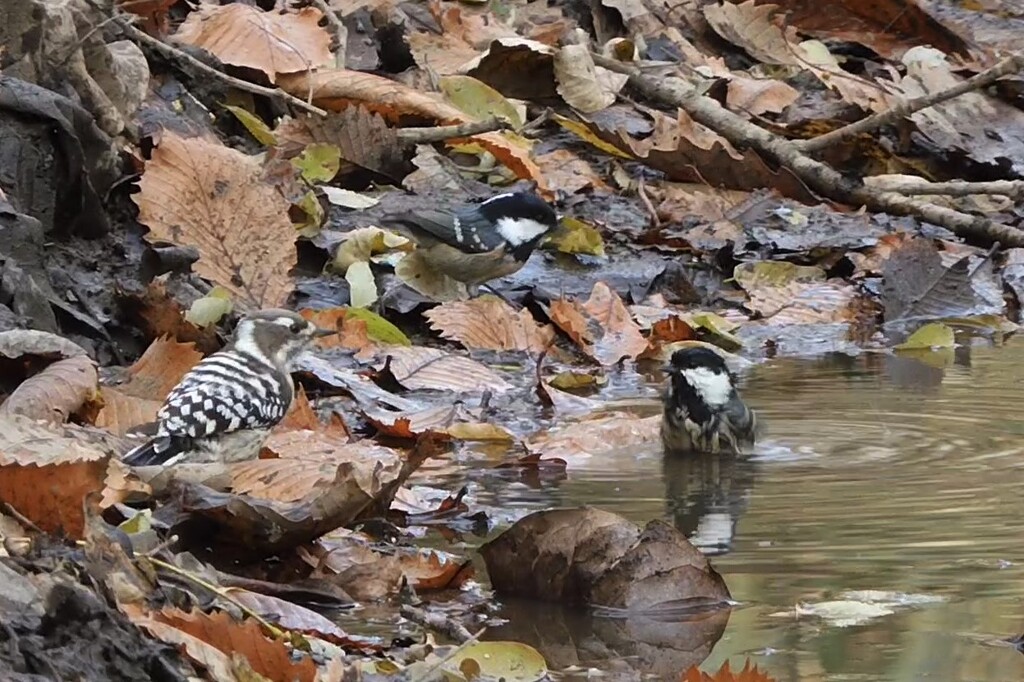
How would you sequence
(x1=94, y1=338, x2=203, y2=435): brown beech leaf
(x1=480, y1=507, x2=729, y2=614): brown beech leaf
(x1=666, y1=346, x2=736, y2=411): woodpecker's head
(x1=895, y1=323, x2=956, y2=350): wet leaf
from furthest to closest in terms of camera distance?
(x1=895, y1=323, x2=956, y2=350): wet leaf
(x1=666, y1=346, x2=736, y2=411): woodpecker's head
(x1=94, y1=338, x2=203, y2=435): brown beech leaf
(x1=480, y1=507, x2=729, y2=614): brown beech leaf

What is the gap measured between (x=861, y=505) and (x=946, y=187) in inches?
189

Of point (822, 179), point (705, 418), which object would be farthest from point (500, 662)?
point (822, 179)

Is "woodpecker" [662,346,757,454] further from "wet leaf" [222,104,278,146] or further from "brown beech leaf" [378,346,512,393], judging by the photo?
"wet leaf" [222,104,278,146]

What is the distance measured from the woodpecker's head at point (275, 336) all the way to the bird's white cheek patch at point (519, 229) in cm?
192

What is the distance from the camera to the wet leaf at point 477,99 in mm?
9859

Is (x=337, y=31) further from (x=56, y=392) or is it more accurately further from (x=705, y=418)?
(x=56, y=392)

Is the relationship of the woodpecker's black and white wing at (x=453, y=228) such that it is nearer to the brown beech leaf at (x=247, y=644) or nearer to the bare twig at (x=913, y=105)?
the bare twig at (x=913, y=105)

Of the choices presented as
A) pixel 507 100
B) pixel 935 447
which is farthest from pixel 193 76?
pixel 935 447

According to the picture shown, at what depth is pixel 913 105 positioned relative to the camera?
366 inches

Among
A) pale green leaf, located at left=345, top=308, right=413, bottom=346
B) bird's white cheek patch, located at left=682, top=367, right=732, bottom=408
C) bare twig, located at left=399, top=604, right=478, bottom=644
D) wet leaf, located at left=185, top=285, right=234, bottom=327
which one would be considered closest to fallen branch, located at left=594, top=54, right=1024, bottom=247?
pale green leaf, located at left=345, top=308, right=413, bottom=346

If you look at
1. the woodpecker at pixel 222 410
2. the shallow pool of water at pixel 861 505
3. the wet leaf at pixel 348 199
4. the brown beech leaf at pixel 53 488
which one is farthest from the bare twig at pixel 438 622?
the wet leaf at pixel 348 199

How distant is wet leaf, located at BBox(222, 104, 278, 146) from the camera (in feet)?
29.0

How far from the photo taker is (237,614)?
3596 millimetres

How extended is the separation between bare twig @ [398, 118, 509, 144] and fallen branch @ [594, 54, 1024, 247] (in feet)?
4.68
